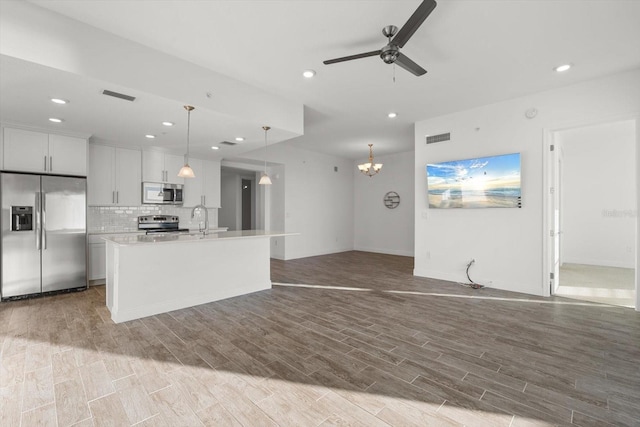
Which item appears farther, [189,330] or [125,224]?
[125,224]

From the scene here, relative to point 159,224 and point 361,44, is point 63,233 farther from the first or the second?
point 361,44

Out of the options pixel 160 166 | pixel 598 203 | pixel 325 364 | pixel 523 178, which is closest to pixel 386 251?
pixel 523 178

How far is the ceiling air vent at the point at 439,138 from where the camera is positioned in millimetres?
5142

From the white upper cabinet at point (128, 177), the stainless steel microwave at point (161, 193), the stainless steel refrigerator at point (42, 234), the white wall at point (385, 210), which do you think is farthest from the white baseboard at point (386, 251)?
the stainless steel refrigerator at point (42, 234)

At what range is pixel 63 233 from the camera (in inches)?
173

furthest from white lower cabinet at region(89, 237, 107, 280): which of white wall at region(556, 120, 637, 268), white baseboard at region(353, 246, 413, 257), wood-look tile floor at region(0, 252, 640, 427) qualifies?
white wall at region(556, 120, 637, 268)

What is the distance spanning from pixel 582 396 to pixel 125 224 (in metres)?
6.64

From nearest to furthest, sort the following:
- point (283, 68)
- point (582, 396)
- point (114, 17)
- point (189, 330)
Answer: point (582, 396) → point (114, 17) → point (189, 330) → point (283, 68)

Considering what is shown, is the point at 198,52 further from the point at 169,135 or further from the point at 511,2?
the point at 511,2

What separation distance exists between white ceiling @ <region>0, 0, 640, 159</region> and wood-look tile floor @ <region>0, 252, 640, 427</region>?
8.10 ft

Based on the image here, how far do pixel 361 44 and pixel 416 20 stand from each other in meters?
0.91

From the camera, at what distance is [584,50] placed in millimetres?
3148

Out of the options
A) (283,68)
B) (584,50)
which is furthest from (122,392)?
(584,50)

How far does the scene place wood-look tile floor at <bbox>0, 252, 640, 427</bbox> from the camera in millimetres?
1764
